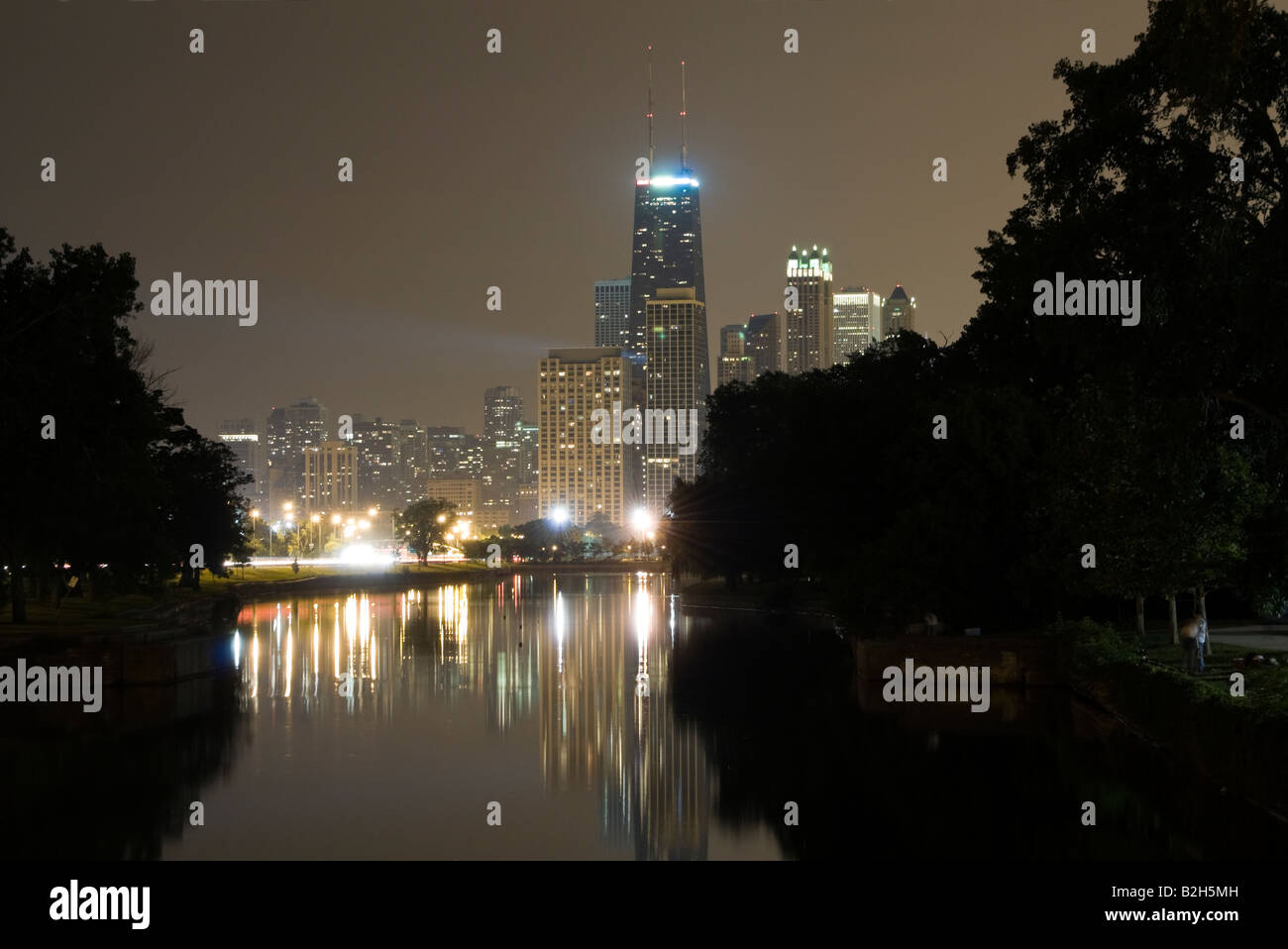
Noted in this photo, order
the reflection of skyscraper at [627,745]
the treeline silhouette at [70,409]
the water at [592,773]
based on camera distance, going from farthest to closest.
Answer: the treeline silhouette at [70,409]
the reflection of skyscraper at [627,745]
the water at [592,773]

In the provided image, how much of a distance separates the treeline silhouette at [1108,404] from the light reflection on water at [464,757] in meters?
9.53

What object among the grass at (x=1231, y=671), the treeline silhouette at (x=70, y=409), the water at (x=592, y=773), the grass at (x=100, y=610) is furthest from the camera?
the grass at (x=100, y=610)

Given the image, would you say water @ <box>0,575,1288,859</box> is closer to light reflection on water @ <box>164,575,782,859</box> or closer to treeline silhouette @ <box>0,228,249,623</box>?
light reflection on water @ <box>164,575,782,859</box>

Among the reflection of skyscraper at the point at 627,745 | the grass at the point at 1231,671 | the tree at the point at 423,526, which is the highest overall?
the tree at the point at 423,526

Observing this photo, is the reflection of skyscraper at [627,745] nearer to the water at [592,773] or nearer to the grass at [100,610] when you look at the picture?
the water at [592,773]

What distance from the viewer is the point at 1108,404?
24.9 metres

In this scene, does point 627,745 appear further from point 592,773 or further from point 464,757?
point 464,757

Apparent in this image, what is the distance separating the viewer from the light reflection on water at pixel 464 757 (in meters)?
21.5

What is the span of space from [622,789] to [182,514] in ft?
178

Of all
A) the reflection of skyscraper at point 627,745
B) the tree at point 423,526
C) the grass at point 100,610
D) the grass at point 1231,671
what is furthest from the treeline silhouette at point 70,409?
the tree at point 423,526

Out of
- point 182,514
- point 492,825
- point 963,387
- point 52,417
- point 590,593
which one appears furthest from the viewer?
point 590,593
